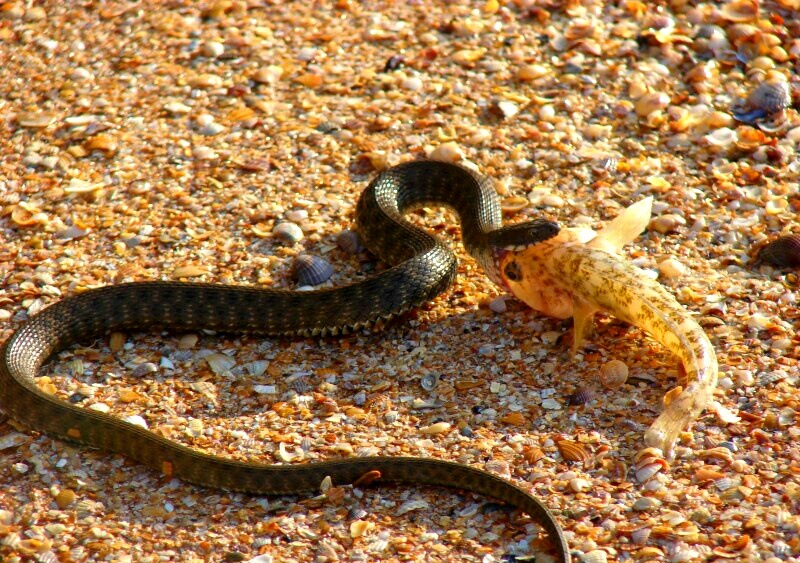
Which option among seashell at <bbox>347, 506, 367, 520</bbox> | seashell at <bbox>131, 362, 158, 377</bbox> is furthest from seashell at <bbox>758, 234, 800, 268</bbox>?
seashell at <bbox>131, 362, 158, 377</bbox>

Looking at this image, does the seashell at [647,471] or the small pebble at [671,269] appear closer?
the seashell at [647,471]

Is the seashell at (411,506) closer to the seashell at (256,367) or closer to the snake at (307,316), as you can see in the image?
the snake at (307,316)

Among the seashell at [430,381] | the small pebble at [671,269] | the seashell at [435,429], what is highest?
the small pebble at [671,269]

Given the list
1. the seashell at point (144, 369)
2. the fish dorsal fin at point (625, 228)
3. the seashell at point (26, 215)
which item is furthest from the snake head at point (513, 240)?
the seashell at point (26, 215)

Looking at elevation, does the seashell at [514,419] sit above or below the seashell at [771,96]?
below

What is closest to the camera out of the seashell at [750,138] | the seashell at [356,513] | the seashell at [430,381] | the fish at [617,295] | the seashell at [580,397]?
the seashell at [356,513]

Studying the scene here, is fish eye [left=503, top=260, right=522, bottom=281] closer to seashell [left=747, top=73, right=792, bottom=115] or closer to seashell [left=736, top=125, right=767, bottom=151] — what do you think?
seashell [left=736, top=125, right=767, bottom=151]

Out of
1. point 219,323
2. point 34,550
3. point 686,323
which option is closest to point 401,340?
point 219,323

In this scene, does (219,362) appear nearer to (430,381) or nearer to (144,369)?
(144,369)

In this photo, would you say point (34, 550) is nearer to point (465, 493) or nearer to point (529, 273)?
point (465, 493)
